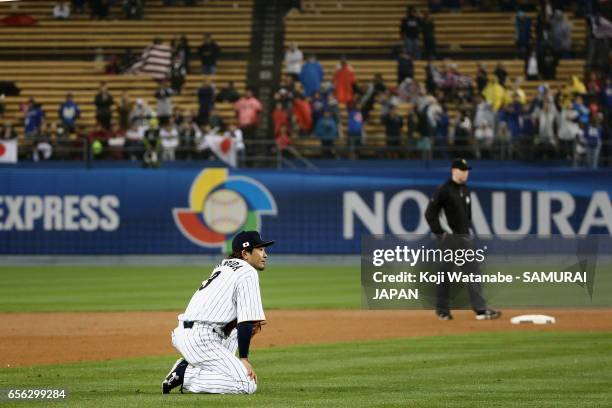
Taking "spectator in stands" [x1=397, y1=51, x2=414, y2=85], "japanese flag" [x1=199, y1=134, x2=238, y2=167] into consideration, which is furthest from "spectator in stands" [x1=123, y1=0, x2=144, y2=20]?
"japanese flag" [x1=199, y1=134, x2=238, y2=167]

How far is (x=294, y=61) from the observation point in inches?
1484

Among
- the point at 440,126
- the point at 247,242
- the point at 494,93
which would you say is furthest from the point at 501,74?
the point at 247,242

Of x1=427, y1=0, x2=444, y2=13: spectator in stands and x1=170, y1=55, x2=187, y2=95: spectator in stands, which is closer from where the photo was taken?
x1=170, y1=55, x2=187, y2=95: spectator in stands

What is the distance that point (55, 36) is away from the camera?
4075 cm

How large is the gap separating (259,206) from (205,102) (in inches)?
203

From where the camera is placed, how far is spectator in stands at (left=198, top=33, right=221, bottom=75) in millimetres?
38094

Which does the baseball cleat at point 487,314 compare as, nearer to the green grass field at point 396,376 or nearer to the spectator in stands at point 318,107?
the green grass field at point 396,376

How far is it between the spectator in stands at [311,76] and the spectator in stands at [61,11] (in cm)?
894

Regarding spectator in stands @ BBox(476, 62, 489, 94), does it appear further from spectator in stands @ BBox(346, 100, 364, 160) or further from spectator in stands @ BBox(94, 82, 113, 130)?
spectator in stands @ BBox(94, 82, 113, 130)

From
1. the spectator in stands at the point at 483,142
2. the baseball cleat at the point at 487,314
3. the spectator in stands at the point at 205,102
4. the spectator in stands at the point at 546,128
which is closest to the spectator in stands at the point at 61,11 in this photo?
the spectator in stands at the point at 205,102

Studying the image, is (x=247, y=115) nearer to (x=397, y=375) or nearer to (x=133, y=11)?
(x=133, y=11)

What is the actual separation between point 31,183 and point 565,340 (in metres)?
18.0

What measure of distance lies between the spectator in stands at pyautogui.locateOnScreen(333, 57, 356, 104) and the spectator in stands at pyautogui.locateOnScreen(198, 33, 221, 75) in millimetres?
4249

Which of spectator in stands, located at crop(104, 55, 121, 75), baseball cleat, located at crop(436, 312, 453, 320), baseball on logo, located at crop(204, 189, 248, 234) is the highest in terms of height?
spectator in stands, located at crop(104, 55, 121, 75)
